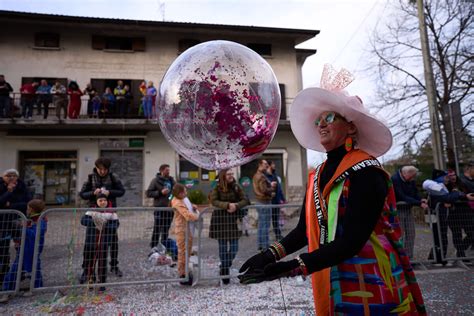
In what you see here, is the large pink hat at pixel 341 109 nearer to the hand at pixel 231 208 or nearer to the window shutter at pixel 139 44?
the hand at pixel 231 208

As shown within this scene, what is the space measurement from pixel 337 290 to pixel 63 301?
12.3ft

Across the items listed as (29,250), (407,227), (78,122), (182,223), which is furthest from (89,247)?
(78,122)

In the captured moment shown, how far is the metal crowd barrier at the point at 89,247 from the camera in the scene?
424 centimetres

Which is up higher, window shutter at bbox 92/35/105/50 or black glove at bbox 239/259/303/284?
window shutter at bbox 92/35/105/50

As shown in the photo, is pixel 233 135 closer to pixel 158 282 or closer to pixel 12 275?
pixel 158 282

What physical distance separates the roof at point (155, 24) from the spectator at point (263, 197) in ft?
35.8

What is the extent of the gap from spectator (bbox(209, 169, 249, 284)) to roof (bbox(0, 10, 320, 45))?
481 inches

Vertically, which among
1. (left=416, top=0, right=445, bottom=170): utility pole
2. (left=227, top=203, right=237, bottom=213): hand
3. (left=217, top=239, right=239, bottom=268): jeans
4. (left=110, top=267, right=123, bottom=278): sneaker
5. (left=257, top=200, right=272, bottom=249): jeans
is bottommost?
(left=110, top=267, right=123, bottom=278): sneaker

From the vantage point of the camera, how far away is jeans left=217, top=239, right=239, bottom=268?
14.9 ft

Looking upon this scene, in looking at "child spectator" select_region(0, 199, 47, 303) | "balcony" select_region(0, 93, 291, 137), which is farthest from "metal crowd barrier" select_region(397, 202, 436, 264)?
"balcony" select_region(0, 93, 291, 137)

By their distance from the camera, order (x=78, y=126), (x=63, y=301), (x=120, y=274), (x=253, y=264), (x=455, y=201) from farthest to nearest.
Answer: (x=78, y=126) → (x=455, y=201) → (x=120, y=274) → (x=63, y=301) → (x=253, y=264)

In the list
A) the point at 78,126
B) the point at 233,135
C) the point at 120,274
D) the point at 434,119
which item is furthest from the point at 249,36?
the point at 233,135

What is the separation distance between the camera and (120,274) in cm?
470

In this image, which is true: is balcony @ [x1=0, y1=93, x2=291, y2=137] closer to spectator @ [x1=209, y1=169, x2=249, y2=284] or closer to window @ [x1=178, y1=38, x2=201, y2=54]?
window @ [x1=178, y1=38, x2=201, y2=54]
